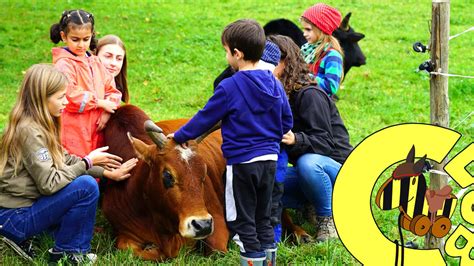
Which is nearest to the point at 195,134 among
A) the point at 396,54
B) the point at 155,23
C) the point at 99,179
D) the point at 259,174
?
the point at 259,174

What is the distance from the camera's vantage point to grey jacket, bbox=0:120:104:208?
16.2 feet

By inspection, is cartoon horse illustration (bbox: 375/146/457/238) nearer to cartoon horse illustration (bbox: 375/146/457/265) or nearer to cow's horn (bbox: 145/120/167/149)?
cartoon horse illustration (bbox: 375/146/457/265)

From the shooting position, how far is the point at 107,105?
5891 millimetres

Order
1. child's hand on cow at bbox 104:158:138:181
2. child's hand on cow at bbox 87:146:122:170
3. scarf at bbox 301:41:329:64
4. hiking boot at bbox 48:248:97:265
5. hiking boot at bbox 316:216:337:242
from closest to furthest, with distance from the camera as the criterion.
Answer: hiking boot at bbox 48:248:97:265
child's hand on cow at bbox 87:146:122:170
child's hand on cow at bbox 104:158:138:181
hiking boot at bbox 316:216:337:242
scarf at bbox 301:41:329:64

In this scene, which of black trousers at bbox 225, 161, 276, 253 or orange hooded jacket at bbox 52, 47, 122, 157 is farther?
orange hooded jacket at bbox 52, 47, 122, 157

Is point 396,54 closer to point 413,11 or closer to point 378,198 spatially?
point 413,11

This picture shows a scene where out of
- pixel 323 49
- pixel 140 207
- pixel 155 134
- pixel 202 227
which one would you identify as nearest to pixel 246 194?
pixel 202 227

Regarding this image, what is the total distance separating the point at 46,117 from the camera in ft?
16.5

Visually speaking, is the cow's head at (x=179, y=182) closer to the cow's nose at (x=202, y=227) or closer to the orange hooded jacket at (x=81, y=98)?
the cow's nose at (x=202, y=227)

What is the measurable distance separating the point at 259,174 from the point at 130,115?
5.57 ft

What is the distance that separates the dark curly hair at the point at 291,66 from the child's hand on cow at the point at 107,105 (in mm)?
1365

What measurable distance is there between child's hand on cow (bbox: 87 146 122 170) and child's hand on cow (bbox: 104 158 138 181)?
0.04m

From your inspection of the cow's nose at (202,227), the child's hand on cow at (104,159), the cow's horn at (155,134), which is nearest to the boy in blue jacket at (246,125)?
the cow's nose at (202,227)

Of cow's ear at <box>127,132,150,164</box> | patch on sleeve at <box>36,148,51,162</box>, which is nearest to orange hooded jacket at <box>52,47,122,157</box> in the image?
cow's ear at <box>127,132,150,164</box>
